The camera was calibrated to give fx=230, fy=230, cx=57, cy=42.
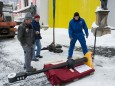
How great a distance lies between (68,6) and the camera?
1609cm

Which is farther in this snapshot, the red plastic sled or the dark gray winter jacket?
the dark gray winter jacket

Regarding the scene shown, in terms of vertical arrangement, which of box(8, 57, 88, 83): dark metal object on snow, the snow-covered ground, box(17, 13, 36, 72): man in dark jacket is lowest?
the snow-covered ground

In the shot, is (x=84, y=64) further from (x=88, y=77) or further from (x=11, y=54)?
(x=11, y=54)

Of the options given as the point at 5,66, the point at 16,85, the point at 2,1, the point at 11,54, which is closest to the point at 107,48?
the point at 11,54

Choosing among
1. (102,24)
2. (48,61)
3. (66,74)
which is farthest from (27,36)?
(102,24)

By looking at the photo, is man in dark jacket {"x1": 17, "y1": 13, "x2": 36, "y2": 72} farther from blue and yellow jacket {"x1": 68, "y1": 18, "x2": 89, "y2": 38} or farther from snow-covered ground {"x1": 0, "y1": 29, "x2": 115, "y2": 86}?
blue and yellow jacket {"x1": 68, "y1": 18, "x2": 89, "y2": 38}

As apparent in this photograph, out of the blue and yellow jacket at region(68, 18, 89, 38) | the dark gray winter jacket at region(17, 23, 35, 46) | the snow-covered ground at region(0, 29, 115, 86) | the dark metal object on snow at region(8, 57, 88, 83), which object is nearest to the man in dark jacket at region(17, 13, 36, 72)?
the dark gray winter jacket at region(17, 23, 35, 46)

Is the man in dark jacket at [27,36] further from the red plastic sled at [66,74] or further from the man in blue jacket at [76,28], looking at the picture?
the man in blue jacket at [76,28]

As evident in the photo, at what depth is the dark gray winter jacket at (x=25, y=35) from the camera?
5758mm

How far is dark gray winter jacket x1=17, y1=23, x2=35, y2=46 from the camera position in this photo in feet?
18.9

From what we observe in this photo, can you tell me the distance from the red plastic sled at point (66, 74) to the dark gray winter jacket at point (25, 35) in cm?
84

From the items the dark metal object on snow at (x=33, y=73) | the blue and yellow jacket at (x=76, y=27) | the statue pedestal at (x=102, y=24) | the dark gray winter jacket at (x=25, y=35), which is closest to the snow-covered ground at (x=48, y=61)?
the dark metal object on snow at (x=33, y=73)

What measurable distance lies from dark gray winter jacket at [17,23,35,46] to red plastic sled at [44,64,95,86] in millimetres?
843

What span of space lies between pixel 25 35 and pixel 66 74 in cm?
148
